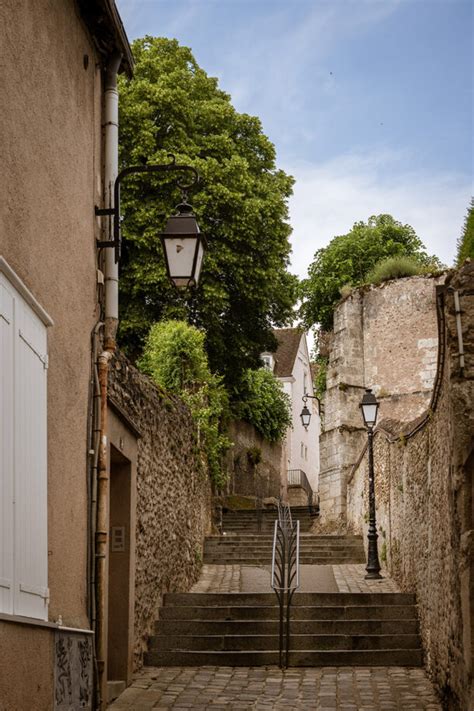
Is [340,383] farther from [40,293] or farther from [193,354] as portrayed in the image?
[40,293]

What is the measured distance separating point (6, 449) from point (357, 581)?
11861mm

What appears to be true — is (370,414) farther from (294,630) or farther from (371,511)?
(294,630)

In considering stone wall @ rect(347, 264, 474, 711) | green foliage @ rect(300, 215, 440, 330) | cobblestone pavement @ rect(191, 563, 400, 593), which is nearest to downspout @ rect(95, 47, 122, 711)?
stone wall @ rect(347, 264, 474, 711)

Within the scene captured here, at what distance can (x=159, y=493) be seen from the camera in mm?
14039

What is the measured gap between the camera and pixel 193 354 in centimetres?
2217

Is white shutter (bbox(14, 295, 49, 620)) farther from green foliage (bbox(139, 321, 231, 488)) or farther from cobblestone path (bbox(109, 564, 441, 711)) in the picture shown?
green foliage (bbox(139, 321, 231, 488))

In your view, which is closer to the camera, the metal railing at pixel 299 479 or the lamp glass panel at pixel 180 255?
the lamp glass panel at pixel 180 255

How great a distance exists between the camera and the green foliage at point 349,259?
1436 inches

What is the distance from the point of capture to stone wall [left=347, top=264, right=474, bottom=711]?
8.52 metres

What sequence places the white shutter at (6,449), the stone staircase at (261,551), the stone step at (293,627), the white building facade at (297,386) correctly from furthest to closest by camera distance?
the white building facade at (297,386)
the stone staircase at (261,551)
the stone step at (293,627)
the white shutter at (6,449)

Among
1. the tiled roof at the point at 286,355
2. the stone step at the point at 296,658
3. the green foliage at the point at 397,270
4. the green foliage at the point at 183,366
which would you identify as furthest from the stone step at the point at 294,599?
the tiled roof at the point at 286,355

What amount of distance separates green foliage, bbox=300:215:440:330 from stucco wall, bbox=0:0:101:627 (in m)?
27.0

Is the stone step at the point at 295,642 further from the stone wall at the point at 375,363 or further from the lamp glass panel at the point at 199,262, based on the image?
the stone wall at the point at 375,363

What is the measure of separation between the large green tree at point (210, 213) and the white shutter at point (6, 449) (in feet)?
Result: 65.4
